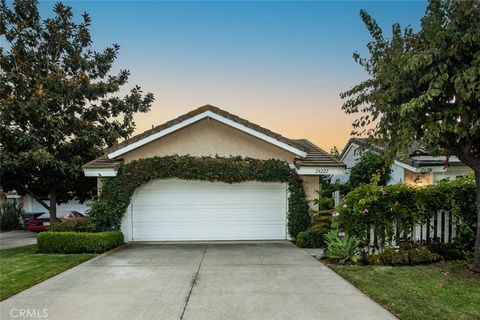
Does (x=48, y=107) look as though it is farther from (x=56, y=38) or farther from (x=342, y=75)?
(x=342, y=75)

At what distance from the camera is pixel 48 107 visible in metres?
13.4

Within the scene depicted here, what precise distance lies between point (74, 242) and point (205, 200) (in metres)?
4.04

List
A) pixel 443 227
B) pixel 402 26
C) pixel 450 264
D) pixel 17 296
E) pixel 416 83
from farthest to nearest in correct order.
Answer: pixel 443 227
pixel 450 264
pixel 402 26
pixel 416 83
pixel 17 296

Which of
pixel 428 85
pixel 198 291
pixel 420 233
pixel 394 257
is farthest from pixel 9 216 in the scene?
pixel 428 85

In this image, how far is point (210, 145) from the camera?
37.7 ft

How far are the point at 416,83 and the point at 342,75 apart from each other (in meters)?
7.73

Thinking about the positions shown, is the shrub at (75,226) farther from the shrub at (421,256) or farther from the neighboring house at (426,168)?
the shrub at (421,256)

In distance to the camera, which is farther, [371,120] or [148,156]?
[148,156]

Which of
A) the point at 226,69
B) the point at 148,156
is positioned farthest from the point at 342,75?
the point at 148,156

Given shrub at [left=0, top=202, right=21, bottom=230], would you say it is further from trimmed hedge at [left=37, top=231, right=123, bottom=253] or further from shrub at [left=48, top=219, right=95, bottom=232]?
trimmed hedge at [left=37, top=231, right=123, bottom=253]

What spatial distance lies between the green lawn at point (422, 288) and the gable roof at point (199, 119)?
500 cm

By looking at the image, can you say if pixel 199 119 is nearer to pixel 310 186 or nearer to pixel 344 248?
pixel 310 186

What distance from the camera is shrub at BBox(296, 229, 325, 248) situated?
32.4ft

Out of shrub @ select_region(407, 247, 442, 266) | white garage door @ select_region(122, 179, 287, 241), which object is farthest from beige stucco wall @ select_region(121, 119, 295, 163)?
shrub @ select_region(407, 247, 442, 266)
